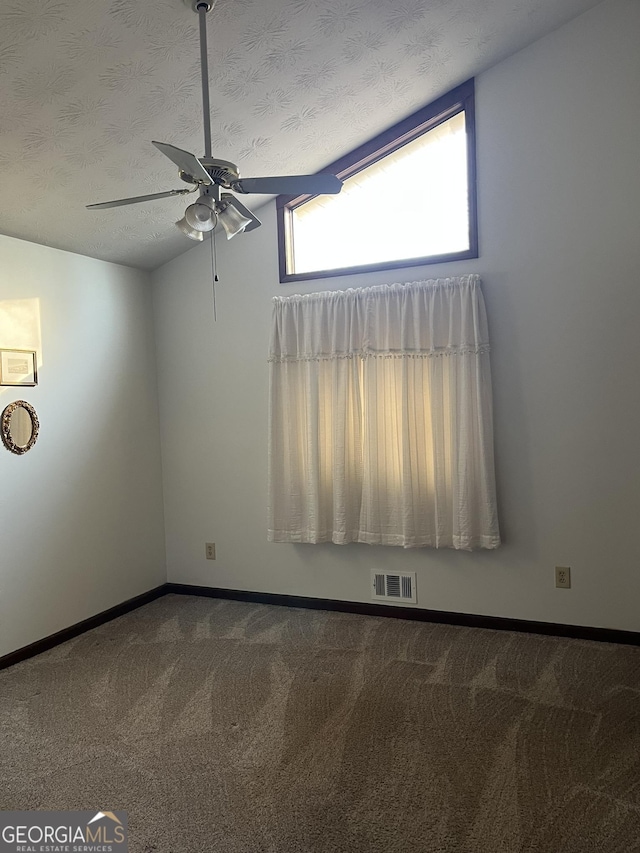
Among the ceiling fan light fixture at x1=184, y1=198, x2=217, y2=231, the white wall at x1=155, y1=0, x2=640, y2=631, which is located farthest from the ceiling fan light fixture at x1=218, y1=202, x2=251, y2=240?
the white wall at x1=155, y1=0, x2=640, y2=631

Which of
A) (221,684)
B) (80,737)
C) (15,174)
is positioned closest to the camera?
(80,737)

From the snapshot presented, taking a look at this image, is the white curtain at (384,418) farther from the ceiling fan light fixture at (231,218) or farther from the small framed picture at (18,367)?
the ceiling fan light fixture at (231,218)

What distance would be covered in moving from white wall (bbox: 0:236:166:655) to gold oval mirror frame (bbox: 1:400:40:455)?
0.04 meters

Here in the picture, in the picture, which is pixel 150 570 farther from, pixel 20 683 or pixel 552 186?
pixel 552 186

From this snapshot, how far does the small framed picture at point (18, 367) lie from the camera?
11.2 feet

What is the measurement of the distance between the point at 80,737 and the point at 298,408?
2187 millimetres

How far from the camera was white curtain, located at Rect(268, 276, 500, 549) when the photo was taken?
3.61m

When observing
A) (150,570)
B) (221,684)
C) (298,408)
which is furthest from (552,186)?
(150,570)

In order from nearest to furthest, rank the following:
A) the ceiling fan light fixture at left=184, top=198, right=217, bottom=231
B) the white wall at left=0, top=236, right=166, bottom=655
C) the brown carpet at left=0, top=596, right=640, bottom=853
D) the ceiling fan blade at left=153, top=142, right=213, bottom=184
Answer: the ceiling fan blade at left=153, top=142, right=213, bottom=184 < the brown carpet at left=0, top=596, right=640, bottom=853 < the ceiling fan light fixture at left=184, top=198, right=217, bottom=231 < the white wall at left=0, top=236, right=166, bottom=655

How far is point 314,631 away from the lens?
3.78 metres

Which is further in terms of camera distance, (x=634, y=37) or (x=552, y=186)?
(x=552, y=186)

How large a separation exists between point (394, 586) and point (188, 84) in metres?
2.96

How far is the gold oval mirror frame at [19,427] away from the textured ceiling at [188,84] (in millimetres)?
971

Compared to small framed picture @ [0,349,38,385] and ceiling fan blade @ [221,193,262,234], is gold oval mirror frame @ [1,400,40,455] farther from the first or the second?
ceiling fan blade @ [221,193,262,234]
